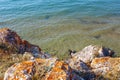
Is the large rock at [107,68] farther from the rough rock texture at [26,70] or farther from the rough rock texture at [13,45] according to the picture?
the rough rock texture at [13,45]

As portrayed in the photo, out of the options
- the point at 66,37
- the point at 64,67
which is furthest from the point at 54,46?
the point at 64,67

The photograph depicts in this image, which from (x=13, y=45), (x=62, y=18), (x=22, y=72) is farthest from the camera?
(x=62, y=18)

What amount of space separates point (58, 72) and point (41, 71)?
0.78 metres

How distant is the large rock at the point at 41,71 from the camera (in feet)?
25.5

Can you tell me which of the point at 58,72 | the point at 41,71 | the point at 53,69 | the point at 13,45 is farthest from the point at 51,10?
the point at 58,72

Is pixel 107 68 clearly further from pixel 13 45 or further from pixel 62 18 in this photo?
pixel 62 18

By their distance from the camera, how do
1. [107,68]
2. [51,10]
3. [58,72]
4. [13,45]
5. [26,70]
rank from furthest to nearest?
[51,10] < [13,45] < [107,68] < [26,70] < [58,72]

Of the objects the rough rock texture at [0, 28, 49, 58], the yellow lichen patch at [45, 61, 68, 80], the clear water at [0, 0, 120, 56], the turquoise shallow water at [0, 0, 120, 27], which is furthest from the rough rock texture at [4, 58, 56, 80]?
the turquoise shallow water at [0, 0, 120, 27]

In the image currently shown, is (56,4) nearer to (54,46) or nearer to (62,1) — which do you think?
(62,1)

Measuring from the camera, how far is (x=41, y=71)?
8.17 m

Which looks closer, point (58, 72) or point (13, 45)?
point (58, 72)

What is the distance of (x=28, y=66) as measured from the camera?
8.30 metres

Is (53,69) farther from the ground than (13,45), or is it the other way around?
(53,69)

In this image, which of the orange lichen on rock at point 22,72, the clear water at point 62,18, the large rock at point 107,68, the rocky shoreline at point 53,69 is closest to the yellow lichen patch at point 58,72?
the rocky shoreline at point 53,69
